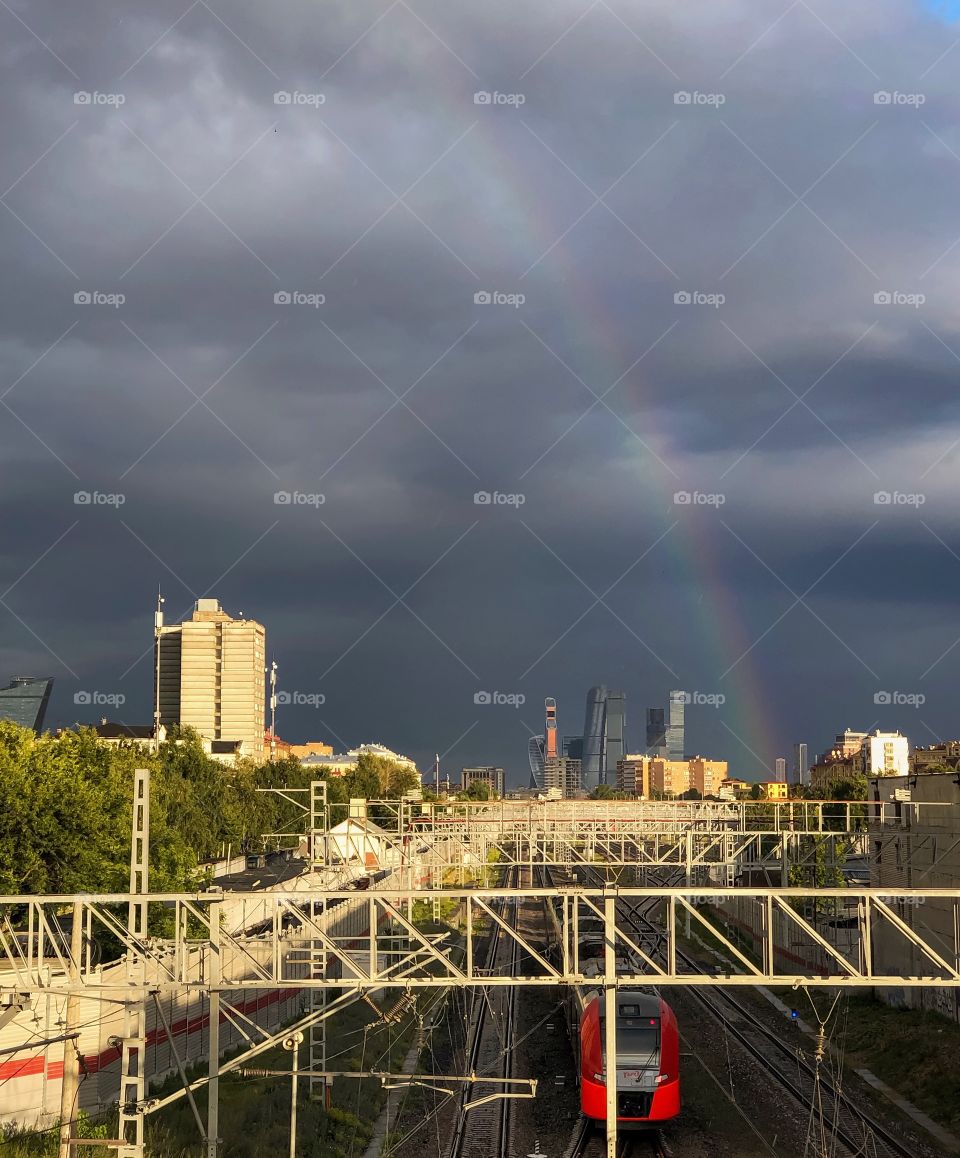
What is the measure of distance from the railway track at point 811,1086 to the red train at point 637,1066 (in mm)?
2827

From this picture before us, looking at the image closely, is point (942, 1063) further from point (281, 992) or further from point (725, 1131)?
point (281, 992)

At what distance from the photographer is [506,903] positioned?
74688 mm

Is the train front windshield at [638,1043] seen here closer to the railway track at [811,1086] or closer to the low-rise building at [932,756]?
the railway track at [811,1086]

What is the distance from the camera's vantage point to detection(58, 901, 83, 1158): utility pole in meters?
17.3

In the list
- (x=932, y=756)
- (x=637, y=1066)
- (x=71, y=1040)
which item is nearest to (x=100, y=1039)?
(x=71, y=1040)

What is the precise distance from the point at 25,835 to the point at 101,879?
3045 mm

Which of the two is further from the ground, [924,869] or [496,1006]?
[924,869]

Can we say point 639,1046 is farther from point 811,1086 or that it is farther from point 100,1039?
point 100,1039

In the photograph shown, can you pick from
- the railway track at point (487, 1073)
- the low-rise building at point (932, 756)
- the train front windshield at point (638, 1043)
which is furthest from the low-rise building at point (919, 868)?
the low-rise building at point (932, 756)

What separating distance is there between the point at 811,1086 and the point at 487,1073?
7804mm

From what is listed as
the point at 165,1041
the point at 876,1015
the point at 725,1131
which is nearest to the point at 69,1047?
the point at 165,1041

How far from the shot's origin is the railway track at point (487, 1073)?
2427 cm

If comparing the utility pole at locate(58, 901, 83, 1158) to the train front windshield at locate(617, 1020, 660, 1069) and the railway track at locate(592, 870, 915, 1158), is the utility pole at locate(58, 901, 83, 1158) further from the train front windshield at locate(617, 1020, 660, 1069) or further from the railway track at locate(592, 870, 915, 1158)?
the railway track at locate(592, 870, 915, 1158)

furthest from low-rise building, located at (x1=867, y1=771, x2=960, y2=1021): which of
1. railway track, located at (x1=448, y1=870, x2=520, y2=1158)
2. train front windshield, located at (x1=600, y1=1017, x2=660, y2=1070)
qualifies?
railway track, located at (x1=448, y1=870, x2=520, y2=1158)
